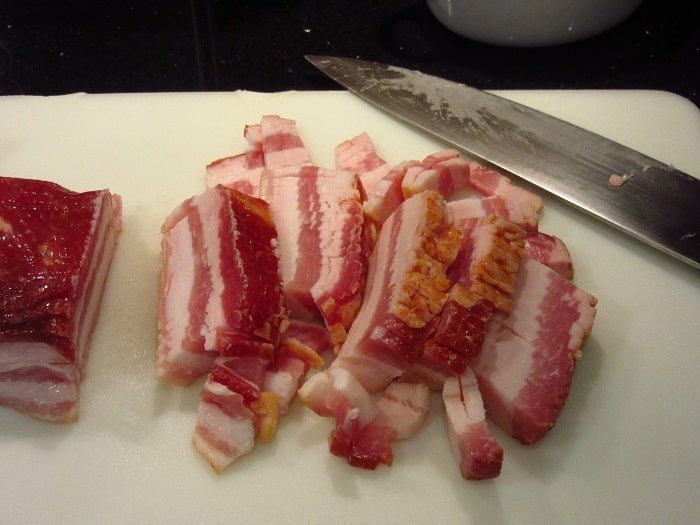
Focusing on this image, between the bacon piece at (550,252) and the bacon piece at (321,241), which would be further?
the bacon piece at (550,252)

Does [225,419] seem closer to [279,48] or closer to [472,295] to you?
[472,295]

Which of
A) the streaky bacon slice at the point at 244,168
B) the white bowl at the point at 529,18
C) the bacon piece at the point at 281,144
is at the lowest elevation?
the streaky bacon slice at the point at 244,168

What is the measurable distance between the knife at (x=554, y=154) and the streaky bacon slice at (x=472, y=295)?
2.01 ft

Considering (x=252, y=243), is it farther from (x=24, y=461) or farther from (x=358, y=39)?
(x=358, y=39)

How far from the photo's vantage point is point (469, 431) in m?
2.00

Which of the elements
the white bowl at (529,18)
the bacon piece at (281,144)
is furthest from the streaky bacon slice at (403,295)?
the white bowl at (529,18)

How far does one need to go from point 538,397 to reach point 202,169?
1.66 m

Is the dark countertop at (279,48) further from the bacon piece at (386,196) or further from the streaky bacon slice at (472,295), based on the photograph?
the streaky bacon slice at (472,295)

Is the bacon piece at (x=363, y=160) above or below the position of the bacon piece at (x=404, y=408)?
above

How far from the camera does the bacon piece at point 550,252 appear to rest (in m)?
2.38

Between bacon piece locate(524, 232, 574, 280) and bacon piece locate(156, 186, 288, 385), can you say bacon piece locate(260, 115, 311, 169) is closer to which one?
bacon piece locate(156, 186, 288, 385)

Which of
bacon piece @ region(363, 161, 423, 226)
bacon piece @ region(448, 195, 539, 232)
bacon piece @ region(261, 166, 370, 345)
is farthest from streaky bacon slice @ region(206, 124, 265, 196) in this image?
bacon piece @ region(448, 195, 539, 232)

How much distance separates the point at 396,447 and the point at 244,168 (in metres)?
1.30

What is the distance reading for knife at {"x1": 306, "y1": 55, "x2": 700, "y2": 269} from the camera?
2.54 metres
